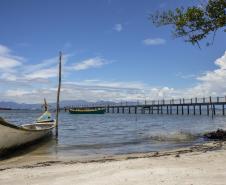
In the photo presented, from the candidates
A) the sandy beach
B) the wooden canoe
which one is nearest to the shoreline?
the wooden canoe

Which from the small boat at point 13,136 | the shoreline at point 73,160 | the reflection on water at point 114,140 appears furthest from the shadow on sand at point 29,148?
the shoreline at point 73,160

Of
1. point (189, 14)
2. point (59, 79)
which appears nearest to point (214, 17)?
point (189, 14)

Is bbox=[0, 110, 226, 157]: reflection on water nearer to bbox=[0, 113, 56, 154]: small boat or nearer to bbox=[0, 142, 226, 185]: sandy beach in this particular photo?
bbox=[0, 113, 56, 154]: small boat

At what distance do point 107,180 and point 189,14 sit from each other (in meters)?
9.29

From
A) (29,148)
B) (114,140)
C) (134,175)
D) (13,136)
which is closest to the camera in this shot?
(134,175)

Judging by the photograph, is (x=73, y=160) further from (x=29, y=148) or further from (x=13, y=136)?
(x=29, y=148)

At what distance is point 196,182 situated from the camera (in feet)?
23.8

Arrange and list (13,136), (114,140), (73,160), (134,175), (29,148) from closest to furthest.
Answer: (134,175) < (73,160) < (13,136) < (29,148) < (114,140)

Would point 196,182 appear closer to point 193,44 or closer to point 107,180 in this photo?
point 107,180

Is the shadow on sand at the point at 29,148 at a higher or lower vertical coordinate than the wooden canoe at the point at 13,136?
lower

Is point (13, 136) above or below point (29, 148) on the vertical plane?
above

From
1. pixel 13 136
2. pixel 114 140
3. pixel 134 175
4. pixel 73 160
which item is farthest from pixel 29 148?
pixel 134 175

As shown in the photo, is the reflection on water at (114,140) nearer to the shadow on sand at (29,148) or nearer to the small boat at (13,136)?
the shadow on sand at (29,148)

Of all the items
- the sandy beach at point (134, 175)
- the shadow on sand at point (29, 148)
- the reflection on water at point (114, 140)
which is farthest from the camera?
the reflection on water at point (114, 140)
